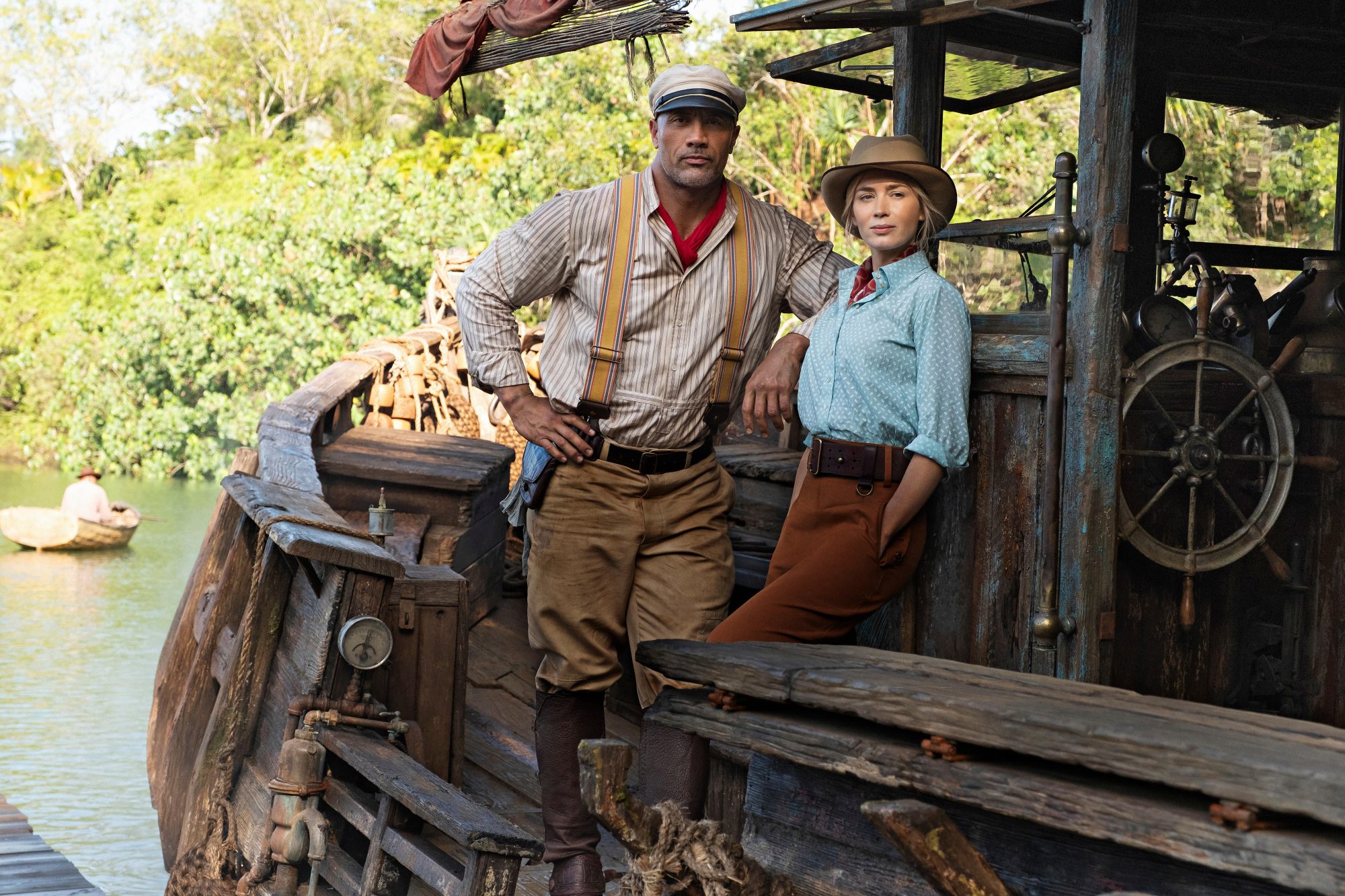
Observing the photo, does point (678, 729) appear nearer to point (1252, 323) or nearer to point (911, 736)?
point (911, 736)

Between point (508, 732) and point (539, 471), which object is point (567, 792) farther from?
point (508, 732)

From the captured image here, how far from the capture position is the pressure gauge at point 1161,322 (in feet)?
12.2

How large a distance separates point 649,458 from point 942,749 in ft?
5.57

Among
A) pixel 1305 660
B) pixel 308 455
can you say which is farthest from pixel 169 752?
pixel 1305 660

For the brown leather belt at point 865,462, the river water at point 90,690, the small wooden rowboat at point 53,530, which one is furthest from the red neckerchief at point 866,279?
the small wooden rowboat at point 53,530

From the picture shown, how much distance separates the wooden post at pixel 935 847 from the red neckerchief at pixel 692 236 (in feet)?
6.27

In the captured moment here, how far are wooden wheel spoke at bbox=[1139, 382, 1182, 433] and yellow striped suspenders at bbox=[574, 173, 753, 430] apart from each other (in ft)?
3.28

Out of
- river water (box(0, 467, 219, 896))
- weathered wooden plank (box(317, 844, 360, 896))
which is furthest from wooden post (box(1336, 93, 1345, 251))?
river water (box(0, 467, 219, 896))

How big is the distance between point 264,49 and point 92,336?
45.5ft

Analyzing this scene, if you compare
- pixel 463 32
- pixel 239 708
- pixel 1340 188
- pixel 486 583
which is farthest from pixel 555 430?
pixel 486 583

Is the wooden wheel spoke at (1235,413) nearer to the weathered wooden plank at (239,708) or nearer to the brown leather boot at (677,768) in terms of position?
the brown leather boot at (677,768)

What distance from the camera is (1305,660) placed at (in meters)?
3.99

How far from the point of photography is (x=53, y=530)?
17750 mm

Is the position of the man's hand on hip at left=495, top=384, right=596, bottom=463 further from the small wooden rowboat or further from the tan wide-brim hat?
the small wooden rowboat
